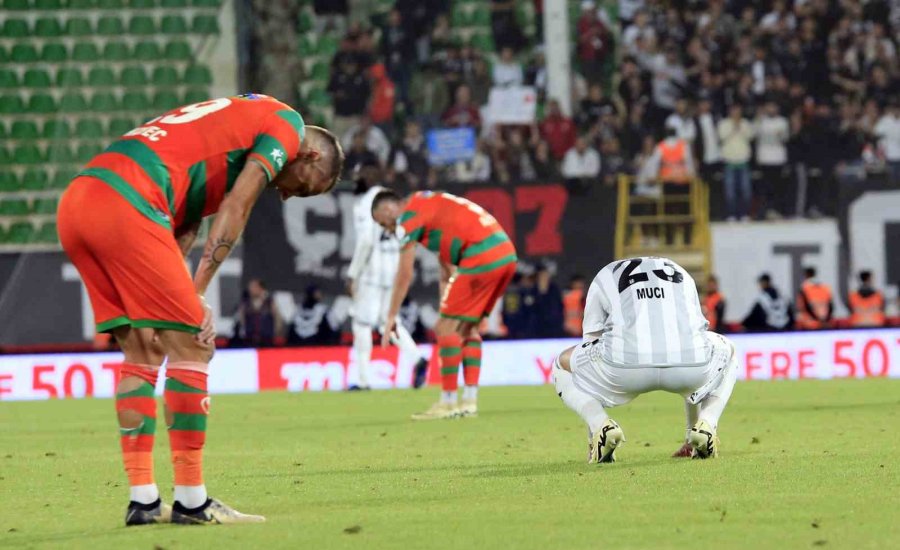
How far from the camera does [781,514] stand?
6500 millimetres

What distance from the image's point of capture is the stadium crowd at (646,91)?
26.4 m

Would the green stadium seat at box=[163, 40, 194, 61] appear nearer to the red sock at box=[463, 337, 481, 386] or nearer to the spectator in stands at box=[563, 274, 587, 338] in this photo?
the spectator in stands at box=[563, 274, 587, 338]

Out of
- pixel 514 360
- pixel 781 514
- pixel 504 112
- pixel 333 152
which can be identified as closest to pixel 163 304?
pixel 333 152

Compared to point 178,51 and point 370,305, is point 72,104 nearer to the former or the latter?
point 178,51

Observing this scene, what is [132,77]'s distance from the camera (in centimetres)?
2809

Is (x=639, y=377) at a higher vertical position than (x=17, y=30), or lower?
lower

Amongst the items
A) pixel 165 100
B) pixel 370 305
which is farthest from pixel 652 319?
pixel 165 100

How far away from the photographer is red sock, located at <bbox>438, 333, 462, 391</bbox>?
575 inches

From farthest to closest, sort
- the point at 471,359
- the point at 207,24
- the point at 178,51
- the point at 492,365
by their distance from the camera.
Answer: the point at 178,51 < the point at 207,24 < the point at 492,365 < the point at 471,359

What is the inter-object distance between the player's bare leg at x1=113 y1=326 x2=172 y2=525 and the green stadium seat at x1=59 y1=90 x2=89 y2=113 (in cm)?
2181

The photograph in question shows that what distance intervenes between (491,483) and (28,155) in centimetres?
2095

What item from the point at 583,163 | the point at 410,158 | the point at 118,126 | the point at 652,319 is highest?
the point at 652,319

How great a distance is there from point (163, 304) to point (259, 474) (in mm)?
3095

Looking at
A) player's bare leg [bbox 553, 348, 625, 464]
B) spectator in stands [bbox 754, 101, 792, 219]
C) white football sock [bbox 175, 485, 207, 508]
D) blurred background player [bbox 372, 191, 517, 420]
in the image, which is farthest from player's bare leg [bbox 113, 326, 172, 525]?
spectator in stands [bbox 754, 101, 792, 219]
